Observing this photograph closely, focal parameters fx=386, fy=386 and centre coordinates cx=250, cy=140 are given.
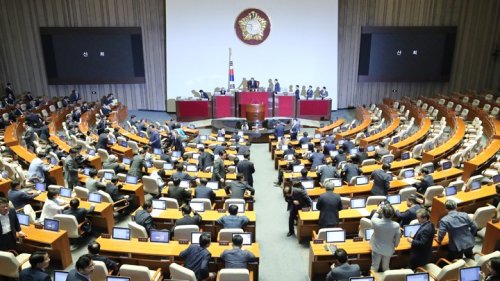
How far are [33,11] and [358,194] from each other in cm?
2073

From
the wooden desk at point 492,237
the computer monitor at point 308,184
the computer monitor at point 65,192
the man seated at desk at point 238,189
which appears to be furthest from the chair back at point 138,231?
the wooden desk at point 492,237

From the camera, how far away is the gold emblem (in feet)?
69.8

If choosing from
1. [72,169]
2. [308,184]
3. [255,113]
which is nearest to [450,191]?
[308,184]

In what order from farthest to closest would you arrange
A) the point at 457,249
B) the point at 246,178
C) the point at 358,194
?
the point at 246,178 < the point at 358,194 < the point at 457,249

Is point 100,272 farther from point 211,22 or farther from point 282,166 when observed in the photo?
point 211,22

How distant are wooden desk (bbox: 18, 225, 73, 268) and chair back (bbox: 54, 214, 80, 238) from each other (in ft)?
1.10

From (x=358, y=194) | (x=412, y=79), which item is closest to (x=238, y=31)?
(x=412, y=79)

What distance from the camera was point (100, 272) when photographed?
5.49 meters

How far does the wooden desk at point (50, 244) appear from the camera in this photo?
669 cm

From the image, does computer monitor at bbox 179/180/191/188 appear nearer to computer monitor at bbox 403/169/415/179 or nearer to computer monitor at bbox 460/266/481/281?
computer monitor at bbox 403/169/415/179

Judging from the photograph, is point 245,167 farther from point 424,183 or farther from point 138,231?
point 424,183

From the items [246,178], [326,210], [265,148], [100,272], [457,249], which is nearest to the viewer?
[100,272]

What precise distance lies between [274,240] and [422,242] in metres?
3.24

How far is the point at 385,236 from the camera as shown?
5.75m
